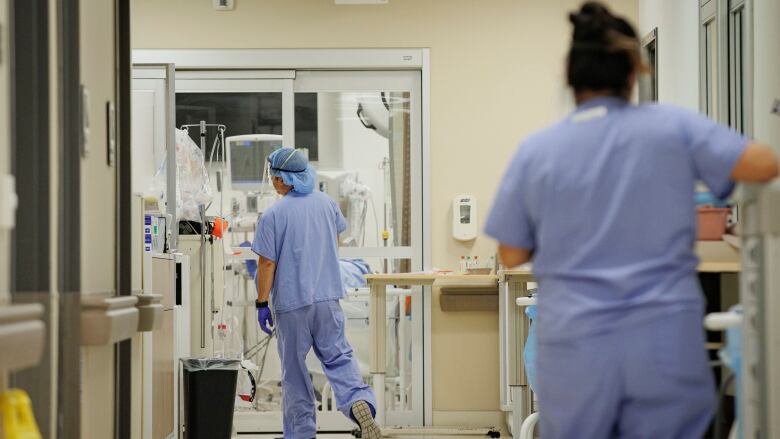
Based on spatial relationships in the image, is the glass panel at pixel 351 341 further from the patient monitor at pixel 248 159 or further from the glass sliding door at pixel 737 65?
the glass sliding door at pixel 737 65

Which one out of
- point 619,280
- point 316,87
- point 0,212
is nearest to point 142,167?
point 316,87

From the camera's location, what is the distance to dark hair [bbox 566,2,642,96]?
1.97 meters

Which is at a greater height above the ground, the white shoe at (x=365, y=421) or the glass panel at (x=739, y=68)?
the glass panel at (x=739, y=68)

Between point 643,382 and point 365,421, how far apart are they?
3.04 meters

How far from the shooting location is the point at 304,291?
4.80 m

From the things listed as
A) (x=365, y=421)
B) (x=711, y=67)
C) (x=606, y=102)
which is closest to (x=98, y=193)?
(x=606, y=102)

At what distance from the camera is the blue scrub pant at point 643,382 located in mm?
1863

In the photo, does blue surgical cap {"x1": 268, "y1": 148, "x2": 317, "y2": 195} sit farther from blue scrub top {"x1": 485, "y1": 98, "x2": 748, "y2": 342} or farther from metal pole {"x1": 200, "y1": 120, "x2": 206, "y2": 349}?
blue scrub top {"x1": 485, "y1": 98, "x2": 748, "y2": 342}

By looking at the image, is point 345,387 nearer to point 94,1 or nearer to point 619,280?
point 94,1

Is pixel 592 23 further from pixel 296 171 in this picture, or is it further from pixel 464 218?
pixel 464 218

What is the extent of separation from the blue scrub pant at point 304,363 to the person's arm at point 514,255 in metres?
2.75

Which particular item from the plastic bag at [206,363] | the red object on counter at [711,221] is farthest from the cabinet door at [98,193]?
the plastic bag at [206,363]

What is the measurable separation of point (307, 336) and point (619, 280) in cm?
306

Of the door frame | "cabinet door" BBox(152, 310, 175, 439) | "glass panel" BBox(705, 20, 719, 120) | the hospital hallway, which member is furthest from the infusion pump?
"cabinet door" BBox(152, 310, 175, 439)
